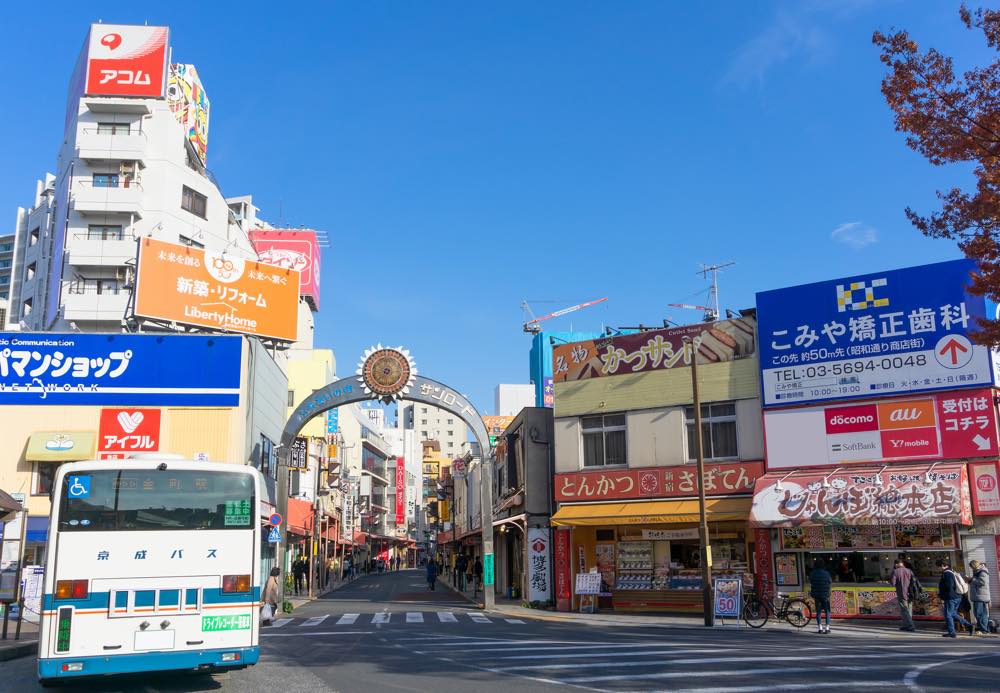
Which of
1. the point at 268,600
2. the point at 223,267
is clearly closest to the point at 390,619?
the point at 268,600

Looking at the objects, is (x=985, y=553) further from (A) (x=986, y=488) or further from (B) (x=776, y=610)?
(B) (x=776, y=610)

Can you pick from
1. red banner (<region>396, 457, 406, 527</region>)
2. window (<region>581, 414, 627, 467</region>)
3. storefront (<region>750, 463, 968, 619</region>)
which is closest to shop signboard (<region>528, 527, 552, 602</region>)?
window (<region>581, 414, 627, 467</region>)

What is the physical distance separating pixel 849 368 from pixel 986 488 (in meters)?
4.83

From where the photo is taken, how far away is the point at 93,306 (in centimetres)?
4988

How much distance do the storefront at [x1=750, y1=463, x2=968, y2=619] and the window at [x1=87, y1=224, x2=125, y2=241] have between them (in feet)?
135

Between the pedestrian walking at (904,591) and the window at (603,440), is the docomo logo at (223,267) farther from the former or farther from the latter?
the pedestrian walking at (904,591)

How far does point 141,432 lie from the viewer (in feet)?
103

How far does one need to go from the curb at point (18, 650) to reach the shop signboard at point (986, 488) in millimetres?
22476

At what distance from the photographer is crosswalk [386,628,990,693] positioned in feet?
37.4

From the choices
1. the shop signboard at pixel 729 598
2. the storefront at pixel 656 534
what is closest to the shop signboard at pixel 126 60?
the storefront at pixel 656 534

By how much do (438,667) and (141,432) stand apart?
21.7 m

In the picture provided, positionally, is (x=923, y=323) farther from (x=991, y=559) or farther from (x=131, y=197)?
(x=131, y=197)

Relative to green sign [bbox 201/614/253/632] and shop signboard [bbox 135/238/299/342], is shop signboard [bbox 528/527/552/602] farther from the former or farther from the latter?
green sign [bbox 201/614/253/632]

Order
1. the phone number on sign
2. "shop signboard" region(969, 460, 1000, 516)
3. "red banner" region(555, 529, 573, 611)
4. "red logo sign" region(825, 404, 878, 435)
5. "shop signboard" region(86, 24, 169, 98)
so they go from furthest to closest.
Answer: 1. "shop signboard" region(86, 24, 169, 98)
2. "red banner" region(555, 529, 573, 611)
3. "red logo sign" region(825, 404, 878, 435)
4. the phone number on sign
5. "shop signboard" region(969, 460, 1000, 516)
